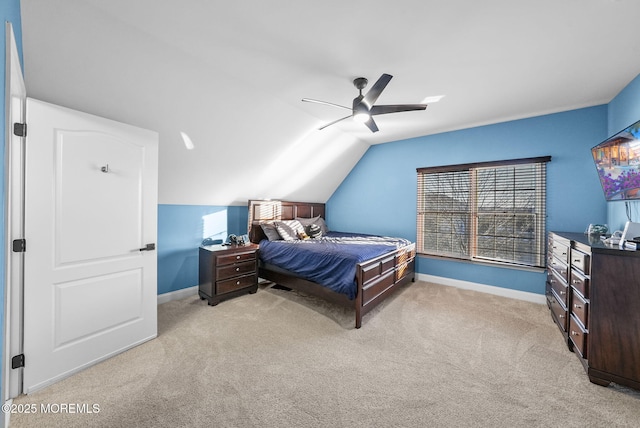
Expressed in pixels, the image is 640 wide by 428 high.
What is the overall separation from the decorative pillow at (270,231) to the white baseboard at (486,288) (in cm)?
264

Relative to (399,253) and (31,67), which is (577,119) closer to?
(399,253)

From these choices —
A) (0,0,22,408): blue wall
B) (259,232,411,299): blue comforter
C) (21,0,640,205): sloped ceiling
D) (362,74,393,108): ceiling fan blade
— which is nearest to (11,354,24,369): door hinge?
(0,0,22,408): blue wall

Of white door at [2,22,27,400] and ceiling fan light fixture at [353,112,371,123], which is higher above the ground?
ceiling fan light fixture at [353,112,371,123]

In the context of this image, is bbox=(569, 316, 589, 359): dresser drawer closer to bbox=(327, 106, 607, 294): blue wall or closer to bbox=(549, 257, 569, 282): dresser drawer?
bbox=(549, 257, 569, 282): dresser drawer

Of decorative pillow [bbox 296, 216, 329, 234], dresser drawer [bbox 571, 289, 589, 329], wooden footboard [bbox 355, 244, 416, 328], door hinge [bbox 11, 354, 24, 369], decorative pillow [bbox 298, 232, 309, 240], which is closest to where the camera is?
door hinge [bbox 11, 354, 24, 369]

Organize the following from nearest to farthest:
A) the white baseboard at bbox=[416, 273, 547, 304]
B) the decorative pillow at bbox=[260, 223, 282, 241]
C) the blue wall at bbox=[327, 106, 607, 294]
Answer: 1. the blue wall at bbox=[327, 106, 607, 294]
2. the white baseboard at bbox=[416, 273, 547, 304]
3. the decorative pillow at bbox=[260, 223, 282, 241]

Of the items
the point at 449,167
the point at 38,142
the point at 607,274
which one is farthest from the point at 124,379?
the point at 449,167

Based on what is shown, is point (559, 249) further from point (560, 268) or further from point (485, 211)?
point (485, 211)

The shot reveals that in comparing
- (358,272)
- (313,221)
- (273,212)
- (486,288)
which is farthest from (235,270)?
(486,288)

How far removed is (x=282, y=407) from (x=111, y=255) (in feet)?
6.22

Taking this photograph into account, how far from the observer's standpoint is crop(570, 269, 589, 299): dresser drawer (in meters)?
2.05

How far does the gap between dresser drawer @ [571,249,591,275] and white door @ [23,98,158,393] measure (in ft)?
12.5

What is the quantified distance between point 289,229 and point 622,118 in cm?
446

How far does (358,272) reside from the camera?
287 cm
